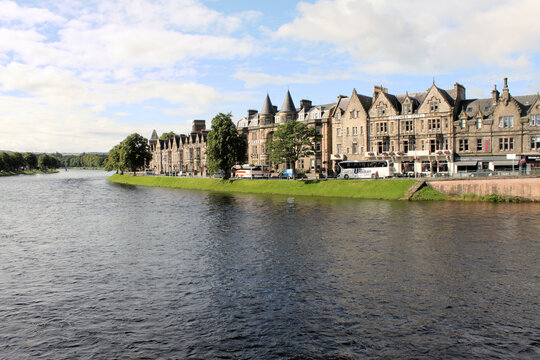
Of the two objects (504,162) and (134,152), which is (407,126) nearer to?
(504,162)

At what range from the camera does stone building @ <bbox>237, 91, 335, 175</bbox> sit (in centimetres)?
10062

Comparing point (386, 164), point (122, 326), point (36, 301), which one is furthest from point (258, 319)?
point (386, 164)

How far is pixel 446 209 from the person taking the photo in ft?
169

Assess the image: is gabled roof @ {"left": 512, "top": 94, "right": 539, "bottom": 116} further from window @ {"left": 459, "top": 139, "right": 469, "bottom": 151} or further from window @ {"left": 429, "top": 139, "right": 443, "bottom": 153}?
window @ {"left": 429, "top": 139, "right": 443, "bottom": 153}

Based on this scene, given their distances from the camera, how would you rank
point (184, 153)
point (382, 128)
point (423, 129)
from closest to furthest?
point (423, 129) < point (382, 128) < point (184, 153)

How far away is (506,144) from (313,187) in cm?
3529

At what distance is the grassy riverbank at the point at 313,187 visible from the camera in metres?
67.0

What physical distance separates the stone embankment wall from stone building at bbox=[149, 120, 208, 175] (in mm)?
87952


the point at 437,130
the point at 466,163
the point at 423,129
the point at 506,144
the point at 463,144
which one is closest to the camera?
the point at 506,144

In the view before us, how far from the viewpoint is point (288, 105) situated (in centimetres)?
10894

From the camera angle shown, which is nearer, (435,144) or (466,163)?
(466,163)

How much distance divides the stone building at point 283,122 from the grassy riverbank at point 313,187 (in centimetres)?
1272

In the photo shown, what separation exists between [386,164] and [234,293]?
60.5 metres

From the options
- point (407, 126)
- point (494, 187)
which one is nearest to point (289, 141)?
point (407, 126)
